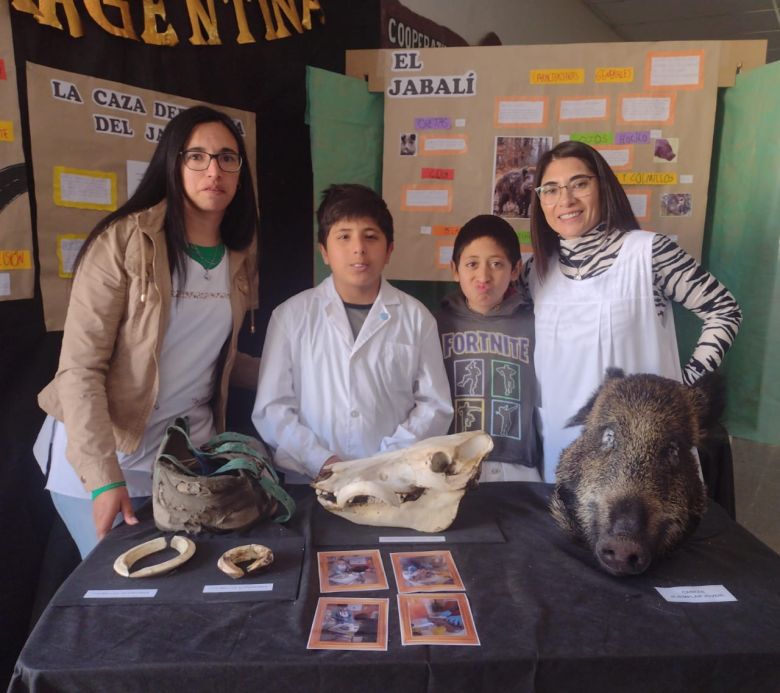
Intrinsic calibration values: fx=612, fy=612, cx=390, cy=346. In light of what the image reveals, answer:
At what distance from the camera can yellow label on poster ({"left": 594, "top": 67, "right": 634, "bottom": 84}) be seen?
9.02ft

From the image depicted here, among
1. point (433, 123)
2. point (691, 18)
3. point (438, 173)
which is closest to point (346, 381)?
point (438, 173)

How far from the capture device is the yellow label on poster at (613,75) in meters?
2.75

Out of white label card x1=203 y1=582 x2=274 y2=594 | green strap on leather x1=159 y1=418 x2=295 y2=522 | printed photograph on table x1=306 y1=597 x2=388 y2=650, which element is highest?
green strap on leather x1=159 y1=418 x2=295 y2=522

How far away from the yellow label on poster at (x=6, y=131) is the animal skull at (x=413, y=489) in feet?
5.18

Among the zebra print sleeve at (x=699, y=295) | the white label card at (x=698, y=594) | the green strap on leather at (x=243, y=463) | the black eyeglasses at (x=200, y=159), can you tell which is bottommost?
the white label card at (x=698, y=594)

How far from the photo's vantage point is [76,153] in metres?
2.19

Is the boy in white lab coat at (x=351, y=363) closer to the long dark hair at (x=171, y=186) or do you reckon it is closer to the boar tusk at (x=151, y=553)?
the long dark hair at (x=171, y=186)

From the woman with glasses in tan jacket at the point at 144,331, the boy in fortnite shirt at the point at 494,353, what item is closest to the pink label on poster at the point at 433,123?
the boy in fortnite shirt at the point at 494,353

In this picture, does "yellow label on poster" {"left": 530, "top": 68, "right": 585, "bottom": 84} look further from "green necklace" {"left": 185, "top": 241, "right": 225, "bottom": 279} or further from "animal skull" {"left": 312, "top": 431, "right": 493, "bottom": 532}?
"animal skull" {"left": 312, "top": 431, "right": 493, "bottom": 532}

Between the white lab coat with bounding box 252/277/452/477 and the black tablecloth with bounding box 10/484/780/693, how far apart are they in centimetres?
61

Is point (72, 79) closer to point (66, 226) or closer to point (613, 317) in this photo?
point (66, 226)

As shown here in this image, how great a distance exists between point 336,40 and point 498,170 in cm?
102

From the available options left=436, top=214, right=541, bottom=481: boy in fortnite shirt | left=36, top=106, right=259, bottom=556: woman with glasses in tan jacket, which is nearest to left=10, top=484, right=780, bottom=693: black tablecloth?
left=36, top=106, right=259, bottom=556: woman with glasses in tan jacket

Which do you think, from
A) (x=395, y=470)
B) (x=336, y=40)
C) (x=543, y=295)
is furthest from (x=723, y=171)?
(x=395, y=470)
